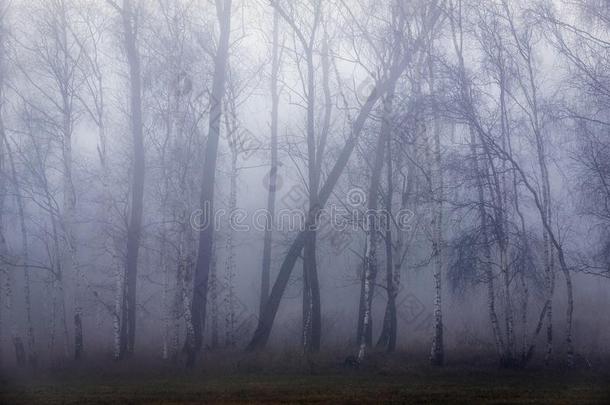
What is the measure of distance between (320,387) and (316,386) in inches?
6.9

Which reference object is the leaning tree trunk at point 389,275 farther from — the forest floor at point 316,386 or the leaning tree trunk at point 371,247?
the forest floor at point 316,386

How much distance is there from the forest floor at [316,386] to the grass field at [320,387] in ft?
0.07

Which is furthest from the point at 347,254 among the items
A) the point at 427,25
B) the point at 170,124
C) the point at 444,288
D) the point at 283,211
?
the point at 427,25

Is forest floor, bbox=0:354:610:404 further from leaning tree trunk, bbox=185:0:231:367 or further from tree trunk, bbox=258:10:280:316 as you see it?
tree trunk, bbox=258:10:280:316

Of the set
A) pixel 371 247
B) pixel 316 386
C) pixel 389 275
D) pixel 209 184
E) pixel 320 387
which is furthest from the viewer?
pixel 389 275

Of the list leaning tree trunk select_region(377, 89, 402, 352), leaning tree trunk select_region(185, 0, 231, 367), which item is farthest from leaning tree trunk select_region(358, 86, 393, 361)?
leaning tree trunk select_region(185, 0, 231, 367)

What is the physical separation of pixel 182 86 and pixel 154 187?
24.8 ft

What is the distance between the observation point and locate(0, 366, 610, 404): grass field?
1210 cm

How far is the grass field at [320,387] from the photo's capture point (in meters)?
12.1

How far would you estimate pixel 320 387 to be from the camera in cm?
1369

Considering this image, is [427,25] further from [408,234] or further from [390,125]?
[408,234]

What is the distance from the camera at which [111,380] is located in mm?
15617

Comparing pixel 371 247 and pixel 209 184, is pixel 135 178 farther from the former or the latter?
pixel 371 247

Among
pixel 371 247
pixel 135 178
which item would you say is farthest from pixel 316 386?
pixel 135 178
